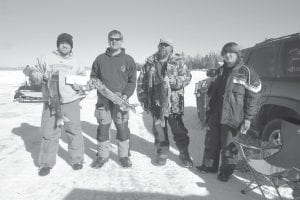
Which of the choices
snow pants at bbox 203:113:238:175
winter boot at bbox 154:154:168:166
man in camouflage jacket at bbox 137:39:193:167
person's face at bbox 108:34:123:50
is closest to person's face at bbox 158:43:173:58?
man in camouflage jacket at bbox 137:39:193:167

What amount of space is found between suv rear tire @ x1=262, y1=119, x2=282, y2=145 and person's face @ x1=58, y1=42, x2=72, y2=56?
3.18m

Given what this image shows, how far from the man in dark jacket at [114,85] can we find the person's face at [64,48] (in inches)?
17.2

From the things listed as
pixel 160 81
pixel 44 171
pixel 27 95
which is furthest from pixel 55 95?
pixel 27 95

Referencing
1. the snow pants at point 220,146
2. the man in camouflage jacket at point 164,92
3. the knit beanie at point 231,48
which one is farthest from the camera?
the man in camouflage jacket at point 164,92

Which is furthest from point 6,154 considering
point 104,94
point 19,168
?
point 104,94

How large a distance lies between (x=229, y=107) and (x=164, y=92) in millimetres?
994

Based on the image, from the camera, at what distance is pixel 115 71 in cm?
444

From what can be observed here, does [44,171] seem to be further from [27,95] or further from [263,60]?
[27,95]

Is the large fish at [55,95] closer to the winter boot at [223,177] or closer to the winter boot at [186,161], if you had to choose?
the winter boot at [186,161]

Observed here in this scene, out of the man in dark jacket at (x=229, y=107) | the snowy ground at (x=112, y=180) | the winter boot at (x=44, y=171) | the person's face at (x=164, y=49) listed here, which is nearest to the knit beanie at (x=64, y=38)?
the person's face at (x=164, y=49)

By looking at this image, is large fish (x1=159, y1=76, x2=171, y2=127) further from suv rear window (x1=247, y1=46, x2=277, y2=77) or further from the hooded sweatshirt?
suv rear window (x1=247, y1=46, x2=277, y2=77)

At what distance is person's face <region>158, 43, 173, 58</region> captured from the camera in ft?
14.5

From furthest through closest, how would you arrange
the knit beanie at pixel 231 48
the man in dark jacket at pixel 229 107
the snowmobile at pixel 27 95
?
the snowmobile at pixel 27 95 < the knit beanie at pixel 231 48 < the man in dark jacket at pixel 229 107

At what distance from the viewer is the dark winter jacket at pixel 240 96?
12.1 ft
